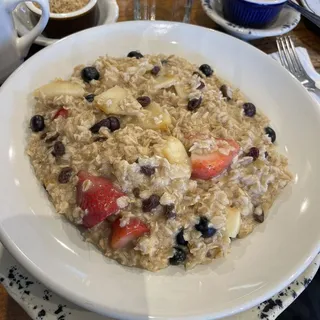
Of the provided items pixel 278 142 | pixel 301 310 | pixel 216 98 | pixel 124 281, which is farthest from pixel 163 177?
pixel 301 310

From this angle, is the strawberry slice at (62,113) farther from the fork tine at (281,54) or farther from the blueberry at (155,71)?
the fork tine at (281,54)

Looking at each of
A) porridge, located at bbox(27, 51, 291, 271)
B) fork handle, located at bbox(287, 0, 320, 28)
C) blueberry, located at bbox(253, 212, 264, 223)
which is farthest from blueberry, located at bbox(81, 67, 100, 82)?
fork handle, located at bbox(287, 0, 320, 28)

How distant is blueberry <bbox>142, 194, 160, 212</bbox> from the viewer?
1.21 m

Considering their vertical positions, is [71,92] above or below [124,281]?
above

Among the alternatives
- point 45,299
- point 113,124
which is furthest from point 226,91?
point 45,299

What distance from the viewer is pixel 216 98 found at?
1524mm

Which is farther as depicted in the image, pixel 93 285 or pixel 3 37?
pixel 3 37

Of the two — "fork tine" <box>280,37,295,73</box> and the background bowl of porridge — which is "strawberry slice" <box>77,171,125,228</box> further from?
"fork tine" <box>280,37,295,73</box>

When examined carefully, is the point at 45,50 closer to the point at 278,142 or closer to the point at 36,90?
the point at 36,90

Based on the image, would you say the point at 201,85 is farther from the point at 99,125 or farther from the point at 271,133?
the point at 99,125

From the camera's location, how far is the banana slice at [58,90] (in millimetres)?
1469

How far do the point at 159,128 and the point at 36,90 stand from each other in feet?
1.60

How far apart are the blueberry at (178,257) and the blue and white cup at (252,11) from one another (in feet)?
4.66

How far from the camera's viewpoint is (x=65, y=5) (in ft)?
6.67
